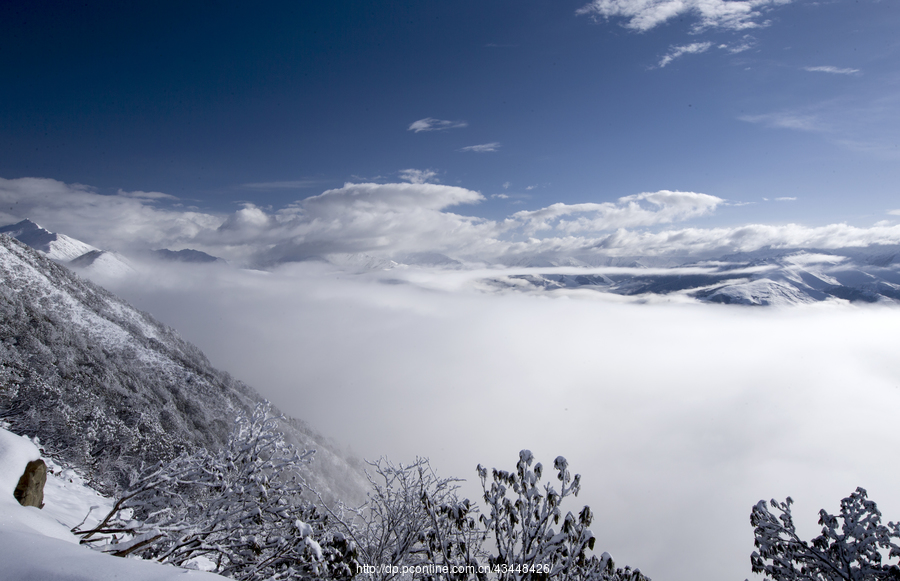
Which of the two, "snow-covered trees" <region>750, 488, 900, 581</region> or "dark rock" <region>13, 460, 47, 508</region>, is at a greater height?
"snow-covered trees" <region>750, 488, 900, 581</region>

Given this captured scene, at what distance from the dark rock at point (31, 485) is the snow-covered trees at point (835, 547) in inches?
659

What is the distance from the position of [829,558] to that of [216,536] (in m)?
15.2

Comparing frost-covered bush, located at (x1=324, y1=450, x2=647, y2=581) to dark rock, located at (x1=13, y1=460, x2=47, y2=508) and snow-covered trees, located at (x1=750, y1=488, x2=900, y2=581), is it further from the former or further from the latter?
dark rock, located at (x1=13, y1=460, x2=47, y2=508)

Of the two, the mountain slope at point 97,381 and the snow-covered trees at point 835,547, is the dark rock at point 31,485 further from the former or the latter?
the mountain slope at point 97,381

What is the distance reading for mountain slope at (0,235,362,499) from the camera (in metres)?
34.1

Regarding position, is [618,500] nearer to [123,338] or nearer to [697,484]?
[697,484]

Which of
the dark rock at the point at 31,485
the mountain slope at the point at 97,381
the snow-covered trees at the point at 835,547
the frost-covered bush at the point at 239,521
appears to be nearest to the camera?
the frost-covered bush at the point at 239,521

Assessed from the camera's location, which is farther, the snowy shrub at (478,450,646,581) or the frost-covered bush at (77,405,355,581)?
the snowy shrub at (478,450,646,581)

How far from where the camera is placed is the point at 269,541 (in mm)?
7012

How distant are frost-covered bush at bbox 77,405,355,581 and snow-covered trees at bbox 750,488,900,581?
1181 centimetres

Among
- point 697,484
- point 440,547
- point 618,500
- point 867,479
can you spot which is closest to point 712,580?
point 618,500

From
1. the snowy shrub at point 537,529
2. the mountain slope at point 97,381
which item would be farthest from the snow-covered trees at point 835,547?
the mountain slope at point 97,381

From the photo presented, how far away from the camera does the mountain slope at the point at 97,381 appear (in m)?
34.1

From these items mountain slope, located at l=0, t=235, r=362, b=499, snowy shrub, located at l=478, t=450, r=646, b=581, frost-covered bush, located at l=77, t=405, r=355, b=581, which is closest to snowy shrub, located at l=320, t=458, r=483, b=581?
snowy shrub, located at l=478, t=450, r=646, b=581
